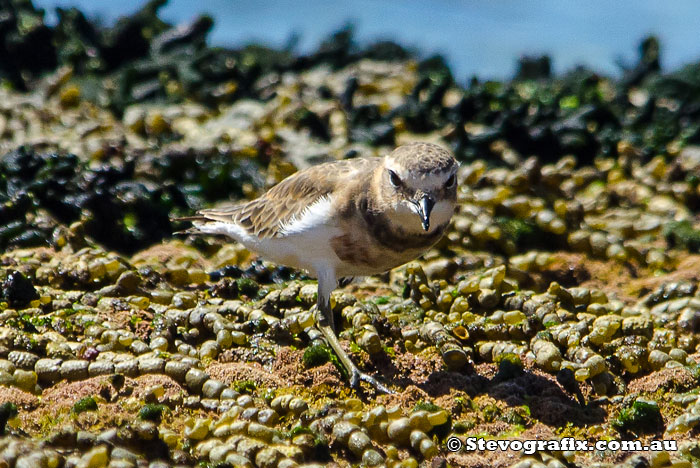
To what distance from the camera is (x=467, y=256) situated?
7.65 metres

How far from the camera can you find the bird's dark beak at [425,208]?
5.34 meters

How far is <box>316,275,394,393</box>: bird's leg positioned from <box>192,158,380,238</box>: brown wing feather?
598 mm

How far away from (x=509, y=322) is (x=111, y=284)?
9.79 feet

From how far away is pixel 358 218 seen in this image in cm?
592

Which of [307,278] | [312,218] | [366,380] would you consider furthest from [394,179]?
[307,278]

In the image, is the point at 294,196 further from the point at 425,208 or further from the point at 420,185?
the point at 425,208

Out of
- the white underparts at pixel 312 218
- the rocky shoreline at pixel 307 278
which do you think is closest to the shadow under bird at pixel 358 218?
the white underparts at pixel 312 218

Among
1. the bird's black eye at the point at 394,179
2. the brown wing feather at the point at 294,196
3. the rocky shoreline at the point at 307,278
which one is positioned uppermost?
the bird's black eye at the point at 394,179

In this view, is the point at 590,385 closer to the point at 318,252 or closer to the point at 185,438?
the point at 318,252

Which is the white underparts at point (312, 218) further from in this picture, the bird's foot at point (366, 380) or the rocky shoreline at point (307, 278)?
the bird's foot at point (366, 380)

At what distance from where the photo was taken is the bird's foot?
556cm

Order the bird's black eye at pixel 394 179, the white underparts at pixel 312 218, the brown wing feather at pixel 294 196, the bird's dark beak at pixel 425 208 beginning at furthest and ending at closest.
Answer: the brown wing feather at pixel 294 196 → the white underparts at pixel 312 218 → the bird's black eye at pixel 394 179 → the bird's dark beak at pixel 425 208

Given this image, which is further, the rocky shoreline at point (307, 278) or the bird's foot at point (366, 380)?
the bird's foot at point (366, 380)

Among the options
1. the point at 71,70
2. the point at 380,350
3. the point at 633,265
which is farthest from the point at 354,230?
the point at 71,70
